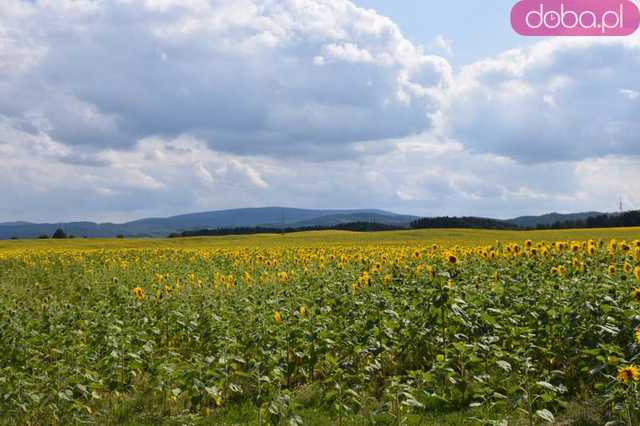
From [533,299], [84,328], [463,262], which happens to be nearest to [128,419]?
[84,328]

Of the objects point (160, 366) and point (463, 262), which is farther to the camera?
point (463, 262)

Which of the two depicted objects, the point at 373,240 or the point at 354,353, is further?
the point at 373,240

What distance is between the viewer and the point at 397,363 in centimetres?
896

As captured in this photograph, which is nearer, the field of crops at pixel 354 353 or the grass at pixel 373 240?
the field of crops at pixel 354 353

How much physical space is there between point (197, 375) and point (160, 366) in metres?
0.54

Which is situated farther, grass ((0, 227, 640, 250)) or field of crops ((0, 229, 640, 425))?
grass ((0, 227, 640, 250))

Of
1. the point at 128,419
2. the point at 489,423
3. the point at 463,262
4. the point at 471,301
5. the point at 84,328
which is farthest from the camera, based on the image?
the point at 463,262

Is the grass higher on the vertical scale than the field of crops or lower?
higher

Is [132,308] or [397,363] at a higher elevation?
[132,308]

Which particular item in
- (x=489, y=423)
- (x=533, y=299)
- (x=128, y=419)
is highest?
(x=533, y=299)

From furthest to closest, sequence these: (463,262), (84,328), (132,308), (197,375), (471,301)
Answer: (463,262) → (132,308) → (84,328) → (471,301) → (197,375)

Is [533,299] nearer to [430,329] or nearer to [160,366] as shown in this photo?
[430,329]

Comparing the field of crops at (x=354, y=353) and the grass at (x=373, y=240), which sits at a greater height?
the grass at (x=373, y=240)

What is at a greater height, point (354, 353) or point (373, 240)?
point (373, 240)
